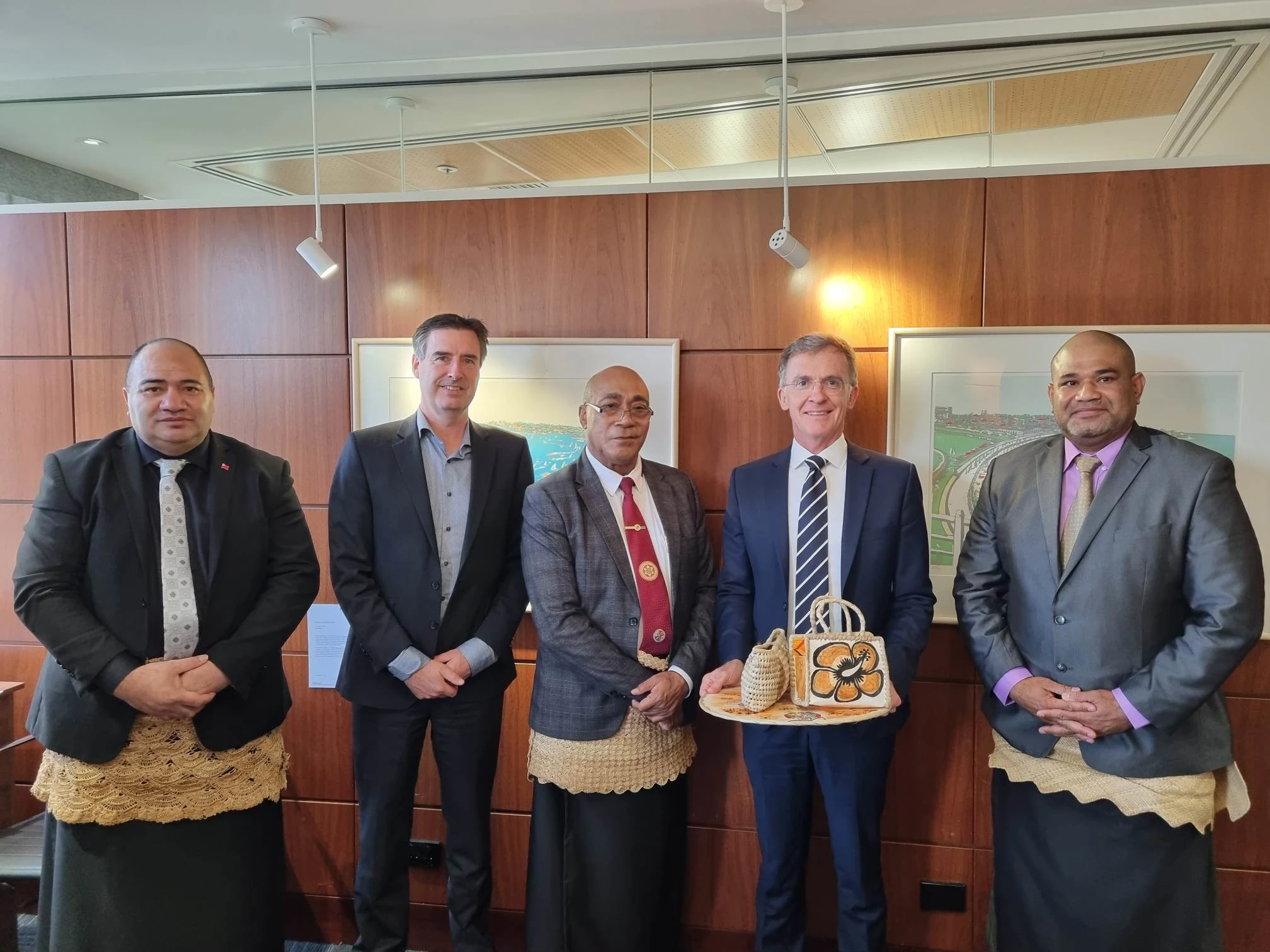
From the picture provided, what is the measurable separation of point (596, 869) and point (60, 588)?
175 centimetres

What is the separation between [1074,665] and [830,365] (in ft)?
3.56

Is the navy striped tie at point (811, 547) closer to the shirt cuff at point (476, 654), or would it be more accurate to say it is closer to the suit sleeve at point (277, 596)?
the shirt cuff at point (476, 654)

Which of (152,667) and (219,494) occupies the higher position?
(219,494)

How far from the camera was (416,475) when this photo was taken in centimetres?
267

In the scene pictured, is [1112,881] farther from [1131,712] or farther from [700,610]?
[700,610]

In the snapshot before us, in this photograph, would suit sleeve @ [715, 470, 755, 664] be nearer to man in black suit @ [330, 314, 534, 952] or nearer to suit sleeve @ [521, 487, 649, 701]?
suit sleeve @ [521, 487, 649, 701]

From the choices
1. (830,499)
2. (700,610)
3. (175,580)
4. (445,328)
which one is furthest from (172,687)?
(830,499)

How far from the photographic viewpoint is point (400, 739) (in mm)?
2678

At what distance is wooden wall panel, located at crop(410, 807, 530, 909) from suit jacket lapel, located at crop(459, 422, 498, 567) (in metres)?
1.24

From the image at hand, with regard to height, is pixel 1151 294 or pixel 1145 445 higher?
pixel 1151 294

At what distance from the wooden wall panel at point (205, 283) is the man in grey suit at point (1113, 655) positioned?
2577 millimetres

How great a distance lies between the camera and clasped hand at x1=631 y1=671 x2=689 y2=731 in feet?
7.95

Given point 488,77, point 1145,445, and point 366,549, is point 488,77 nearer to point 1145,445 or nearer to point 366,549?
point 366,549

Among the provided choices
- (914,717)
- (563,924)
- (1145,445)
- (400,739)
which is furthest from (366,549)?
(1145,445)
